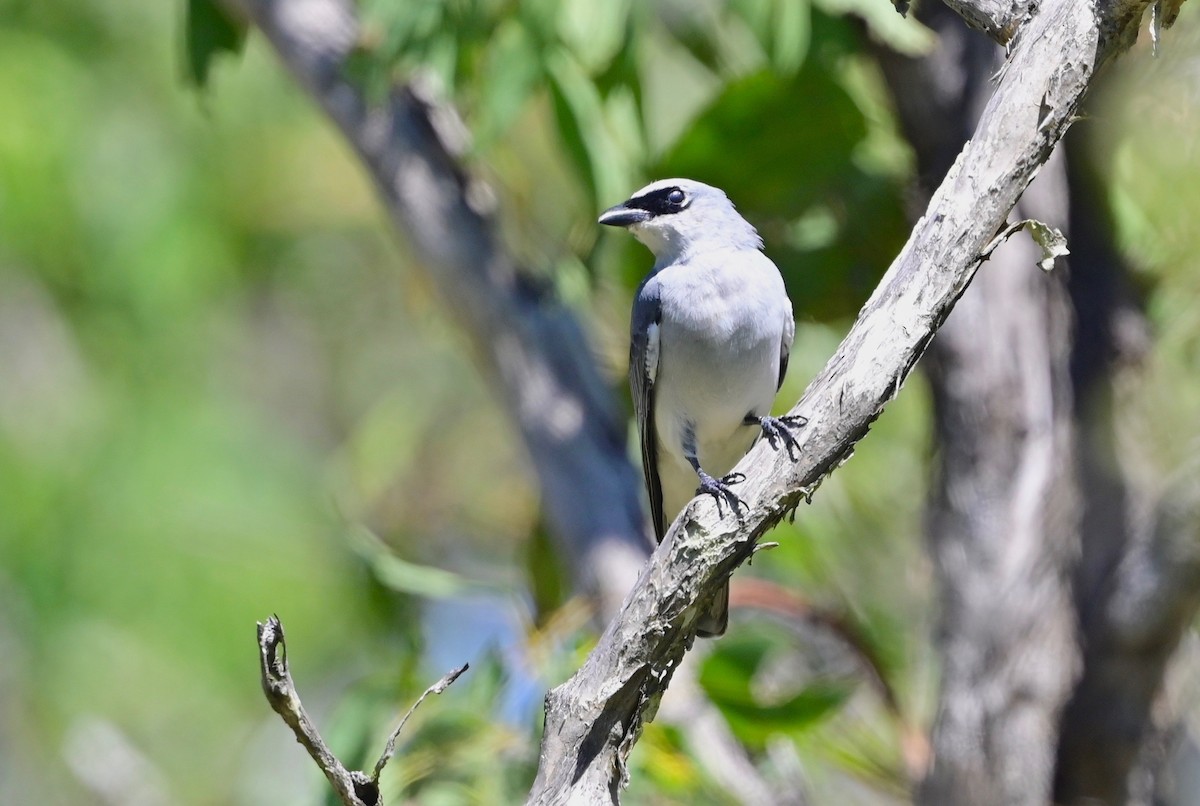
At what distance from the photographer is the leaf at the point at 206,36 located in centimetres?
541

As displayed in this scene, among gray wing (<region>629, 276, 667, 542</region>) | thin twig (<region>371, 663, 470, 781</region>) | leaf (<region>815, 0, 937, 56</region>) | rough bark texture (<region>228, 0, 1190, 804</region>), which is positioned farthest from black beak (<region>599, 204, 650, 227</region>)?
thin twig (<region>371, 663, 470, 781</region>)

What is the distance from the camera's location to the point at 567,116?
4.83 metres

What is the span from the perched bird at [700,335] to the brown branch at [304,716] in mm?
1675

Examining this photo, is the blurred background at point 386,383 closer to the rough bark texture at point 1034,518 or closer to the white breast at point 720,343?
the rough bark texture at point 1034,518

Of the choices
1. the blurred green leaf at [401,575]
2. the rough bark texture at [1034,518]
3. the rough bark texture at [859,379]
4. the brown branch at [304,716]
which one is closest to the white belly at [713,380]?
the rough bark texture at [1034,518]

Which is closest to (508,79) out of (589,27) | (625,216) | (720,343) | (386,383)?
(589,27)

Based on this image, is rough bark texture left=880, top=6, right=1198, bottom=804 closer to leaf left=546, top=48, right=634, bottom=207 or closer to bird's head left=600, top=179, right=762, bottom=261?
bird's head left=600, top=179, right=762, bottom=261

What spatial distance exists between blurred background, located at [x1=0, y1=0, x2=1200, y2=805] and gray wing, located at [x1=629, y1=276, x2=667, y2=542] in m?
0.54

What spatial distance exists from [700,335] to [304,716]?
2.13 meters

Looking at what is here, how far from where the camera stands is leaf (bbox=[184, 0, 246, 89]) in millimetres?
5406

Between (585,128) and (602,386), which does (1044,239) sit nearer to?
(585,128)

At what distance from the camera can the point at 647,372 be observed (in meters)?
4.36

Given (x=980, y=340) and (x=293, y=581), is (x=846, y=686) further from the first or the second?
(x=293, y=581)

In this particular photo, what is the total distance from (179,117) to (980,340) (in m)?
6.81
